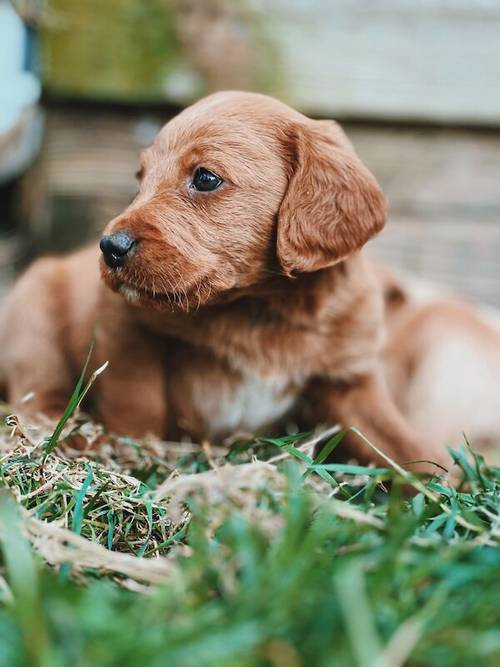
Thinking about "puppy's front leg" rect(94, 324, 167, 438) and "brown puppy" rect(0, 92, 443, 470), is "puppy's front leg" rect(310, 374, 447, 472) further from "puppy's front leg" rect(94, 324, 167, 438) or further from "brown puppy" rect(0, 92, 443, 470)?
"puppy's front leg" rect(94, 324, 167, 438)

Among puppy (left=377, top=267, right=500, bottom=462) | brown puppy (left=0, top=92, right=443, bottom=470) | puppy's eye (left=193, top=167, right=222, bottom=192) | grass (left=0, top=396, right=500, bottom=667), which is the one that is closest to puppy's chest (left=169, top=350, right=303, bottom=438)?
brown puppy (left=0, top=92, right=443, bottom=470)

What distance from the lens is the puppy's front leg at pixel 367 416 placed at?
2.78m

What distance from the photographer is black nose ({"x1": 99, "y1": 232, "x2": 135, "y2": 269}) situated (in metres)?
2.21

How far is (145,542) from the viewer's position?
1800 mm

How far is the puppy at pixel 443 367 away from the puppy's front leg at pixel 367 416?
0.63 meters

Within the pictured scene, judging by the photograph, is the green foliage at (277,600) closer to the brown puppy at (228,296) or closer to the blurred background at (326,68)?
the brown puppy at (228,296)

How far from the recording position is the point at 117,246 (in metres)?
2.20

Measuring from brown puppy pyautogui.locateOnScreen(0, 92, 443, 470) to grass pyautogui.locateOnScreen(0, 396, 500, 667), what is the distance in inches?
28.3

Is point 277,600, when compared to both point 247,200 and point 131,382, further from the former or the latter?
point 131,382

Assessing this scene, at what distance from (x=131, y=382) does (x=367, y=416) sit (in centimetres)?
78

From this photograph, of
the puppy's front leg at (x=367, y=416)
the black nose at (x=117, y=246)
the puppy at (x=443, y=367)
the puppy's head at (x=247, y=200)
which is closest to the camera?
the black nose at (x=117, y=246)

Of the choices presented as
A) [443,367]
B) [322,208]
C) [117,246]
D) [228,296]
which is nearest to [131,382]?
[228,296]

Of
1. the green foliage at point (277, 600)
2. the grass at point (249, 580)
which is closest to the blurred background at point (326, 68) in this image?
the grass at point (249, 580)

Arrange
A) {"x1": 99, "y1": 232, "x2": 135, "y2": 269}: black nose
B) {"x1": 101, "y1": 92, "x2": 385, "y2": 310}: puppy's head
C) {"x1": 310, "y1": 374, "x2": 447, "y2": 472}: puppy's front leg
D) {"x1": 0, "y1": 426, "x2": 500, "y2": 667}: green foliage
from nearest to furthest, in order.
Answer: {"x1": 0, "y1": 426, "x2": 500, "y2": 667}: green foliage, {"x1": 99, "y1": 232, "x2": 135, "y2": 269}: black nose, {"x1": 101, "y1": 92, "x2": 385, "y2": 310}: puppy's head, {"x1": 310, "y1": 374, "x2": 447, "y2": 472}: puppy's front leg
